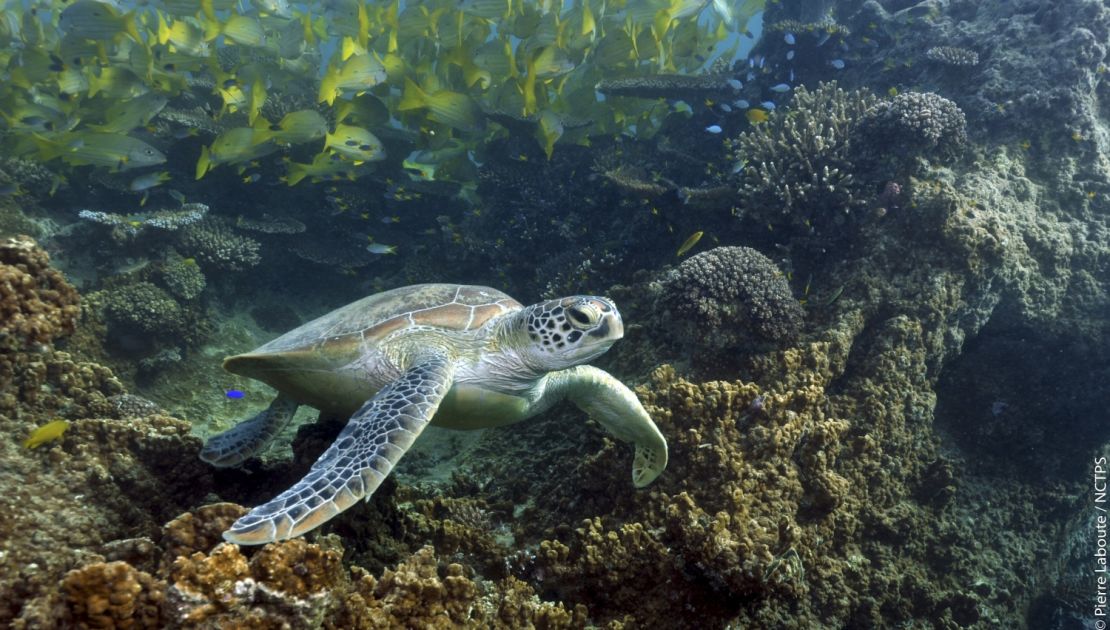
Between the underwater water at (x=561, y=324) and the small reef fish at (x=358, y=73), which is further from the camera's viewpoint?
the small reef fish at (x=358, y=73)

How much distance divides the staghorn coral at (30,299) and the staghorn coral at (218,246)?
12.1 feet

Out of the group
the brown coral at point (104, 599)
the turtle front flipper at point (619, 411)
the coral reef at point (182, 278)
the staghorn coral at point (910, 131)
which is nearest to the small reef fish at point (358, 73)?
the coral reef at point (182, 278)

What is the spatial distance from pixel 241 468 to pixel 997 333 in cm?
635

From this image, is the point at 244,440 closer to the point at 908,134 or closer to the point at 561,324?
the point at 561,324

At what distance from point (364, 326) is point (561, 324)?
1.27m

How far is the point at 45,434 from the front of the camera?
2.55 metres

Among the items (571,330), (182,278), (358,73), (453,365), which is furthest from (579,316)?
(182,278)

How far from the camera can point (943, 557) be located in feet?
13.3

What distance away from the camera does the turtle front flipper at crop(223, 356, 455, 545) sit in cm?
182

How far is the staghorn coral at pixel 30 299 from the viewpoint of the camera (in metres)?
2.83

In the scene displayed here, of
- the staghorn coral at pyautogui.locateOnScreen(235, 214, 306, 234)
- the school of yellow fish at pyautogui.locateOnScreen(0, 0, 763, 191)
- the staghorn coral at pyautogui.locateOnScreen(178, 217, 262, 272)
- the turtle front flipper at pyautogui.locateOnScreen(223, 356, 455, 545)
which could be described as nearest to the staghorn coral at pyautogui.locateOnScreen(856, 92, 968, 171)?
the school of yellow fish at pyautogui.locateOnScreen(0, 0, 763, 191)

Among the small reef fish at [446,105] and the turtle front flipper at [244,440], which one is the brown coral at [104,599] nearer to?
the turtle front flipper at [244,440]

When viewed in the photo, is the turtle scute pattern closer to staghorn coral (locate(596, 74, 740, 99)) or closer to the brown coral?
the brown coral

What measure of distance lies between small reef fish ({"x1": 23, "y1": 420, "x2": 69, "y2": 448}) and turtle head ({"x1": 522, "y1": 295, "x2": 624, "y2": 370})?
2.36 meters
